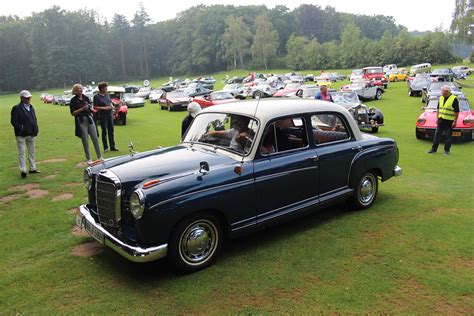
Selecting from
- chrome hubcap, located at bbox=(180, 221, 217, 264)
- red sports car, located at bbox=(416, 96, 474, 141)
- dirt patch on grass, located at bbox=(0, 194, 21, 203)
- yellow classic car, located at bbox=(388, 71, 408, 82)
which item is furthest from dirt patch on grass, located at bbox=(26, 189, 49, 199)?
yellow classic car, located at bbox=(388, 71, 408, 82)

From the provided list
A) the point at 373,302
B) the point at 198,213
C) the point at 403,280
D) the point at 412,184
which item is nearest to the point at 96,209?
the point at 198,213

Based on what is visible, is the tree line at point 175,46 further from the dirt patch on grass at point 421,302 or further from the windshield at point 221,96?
the dirt patch on grass at point 421,302

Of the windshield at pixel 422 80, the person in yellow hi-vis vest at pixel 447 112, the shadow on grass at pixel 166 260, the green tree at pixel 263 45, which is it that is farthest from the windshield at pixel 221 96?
the green tree at pixel 263 45

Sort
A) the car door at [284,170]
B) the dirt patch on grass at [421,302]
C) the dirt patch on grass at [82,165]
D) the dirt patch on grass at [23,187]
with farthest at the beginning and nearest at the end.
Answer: the dirt patch on grass at [82,165] → the dirt patch on grass at [23,187] → the car door at [284,170] → the dirt patch on grass at [421,302]

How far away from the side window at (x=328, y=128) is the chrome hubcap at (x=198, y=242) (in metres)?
2.10

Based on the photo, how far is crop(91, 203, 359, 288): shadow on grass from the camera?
4.18m

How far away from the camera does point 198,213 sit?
417 cm

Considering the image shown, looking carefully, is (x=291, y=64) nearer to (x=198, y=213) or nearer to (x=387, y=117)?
(x=387, y=117)

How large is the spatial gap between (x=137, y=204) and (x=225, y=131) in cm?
177

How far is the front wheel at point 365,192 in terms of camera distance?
6.03 meters

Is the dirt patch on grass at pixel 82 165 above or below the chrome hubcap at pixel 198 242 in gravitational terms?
below

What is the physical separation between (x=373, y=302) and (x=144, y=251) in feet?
7.43

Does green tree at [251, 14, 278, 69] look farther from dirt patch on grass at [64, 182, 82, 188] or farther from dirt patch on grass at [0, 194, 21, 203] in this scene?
dirt patch on grass at [0, 194, 21, 203]

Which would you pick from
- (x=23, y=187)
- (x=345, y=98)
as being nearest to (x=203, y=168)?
(x=23, y=187)
